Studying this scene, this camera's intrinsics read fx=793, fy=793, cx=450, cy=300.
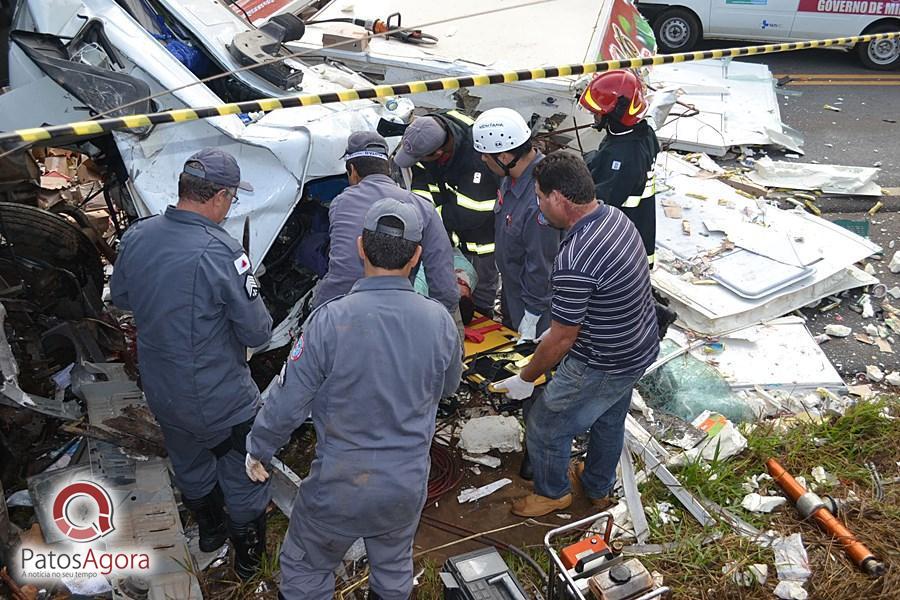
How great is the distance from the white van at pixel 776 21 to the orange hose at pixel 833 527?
6.98 m

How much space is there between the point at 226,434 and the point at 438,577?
1118mm

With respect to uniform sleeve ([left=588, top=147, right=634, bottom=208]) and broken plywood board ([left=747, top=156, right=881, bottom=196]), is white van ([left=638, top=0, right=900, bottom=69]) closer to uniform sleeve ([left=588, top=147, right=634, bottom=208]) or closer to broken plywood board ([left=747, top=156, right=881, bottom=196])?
broken plywood board ([left=747, top=156, right=881, bottom=196])

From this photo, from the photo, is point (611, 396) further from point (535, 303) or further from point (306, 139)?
point (306, 139)

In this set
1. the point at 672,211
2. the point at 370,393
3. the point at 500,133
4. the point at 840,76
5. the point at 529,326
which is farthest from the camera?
the point at 840,76

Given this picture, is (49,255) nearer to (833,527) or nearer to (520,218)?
(520,218)

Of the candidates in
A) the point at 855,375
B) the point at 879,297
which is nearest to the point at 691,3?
the point at 879,297

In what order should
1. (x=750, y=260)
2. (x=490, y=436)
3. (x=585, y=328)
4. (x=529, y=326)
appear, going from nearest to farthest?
(x=585, y=328) → (x=529, y=326) → (x=490, y=436) → (x=750, y=260)

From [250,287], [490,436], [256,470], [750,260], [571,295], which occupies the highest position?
[250,287]

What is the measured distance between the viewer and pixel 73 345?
13.7 ft

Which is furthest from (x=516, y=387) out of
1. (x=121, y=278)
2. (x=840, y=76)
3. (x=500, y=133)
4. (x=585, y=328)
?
(x=840, y=76)

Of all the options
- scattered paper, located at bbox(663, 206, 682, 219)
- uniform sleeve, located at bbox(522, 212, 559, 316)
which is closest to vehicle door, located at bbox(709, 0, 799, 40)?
scattered paper, located at bbox(663, 206, 682, 219)

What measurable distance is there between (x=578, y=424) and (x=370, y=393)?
136 centimetres

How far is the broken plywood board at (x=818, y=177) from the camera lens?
684 centimetres

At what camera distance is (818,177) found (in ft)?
22.8
